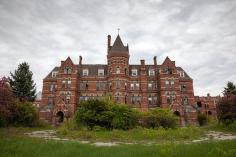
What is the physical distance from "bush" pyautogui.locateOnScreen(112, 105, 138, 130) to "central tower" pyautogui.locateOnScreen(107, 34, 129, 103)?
24.1m

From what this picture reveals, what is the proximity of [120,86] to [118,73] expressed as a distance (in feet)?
10.1

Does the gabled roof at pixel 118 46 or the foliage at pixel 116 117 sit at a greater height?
the gabled roof at pixel 118 46

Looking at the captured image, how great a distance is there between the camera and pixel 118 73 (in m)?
55.8

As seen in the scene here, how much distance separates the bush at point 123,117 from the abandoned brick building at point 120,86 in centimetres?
2354

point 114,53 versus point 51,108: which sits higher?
point 114,53

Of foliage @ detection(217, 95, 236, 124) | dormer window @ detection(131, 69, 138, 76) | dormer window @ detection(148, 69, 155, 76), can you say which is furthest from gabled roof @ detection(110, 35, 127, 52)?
foliage @ detection(217, 95, 236, 124)

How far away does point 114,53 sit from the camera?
5634 centimetres

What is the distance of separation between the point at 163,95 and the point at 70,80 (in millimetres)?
21842

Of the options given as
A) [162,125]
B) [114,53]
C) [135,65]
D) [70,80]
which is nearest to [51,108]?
[70,80]

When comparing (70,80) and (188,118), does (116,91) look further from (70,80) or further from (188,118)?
(188,118)

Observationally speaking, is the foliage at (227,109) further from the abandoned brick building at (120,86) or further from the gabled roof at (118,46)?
the gabled roof at (118,46)

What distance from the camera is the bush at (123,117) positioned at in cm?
2898

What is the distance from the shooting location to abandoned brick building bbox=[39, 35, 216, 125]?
55.0 metres

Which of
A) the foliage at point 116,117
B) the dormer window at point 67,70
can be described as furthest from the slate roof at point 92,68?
the foliage at point 116,117
